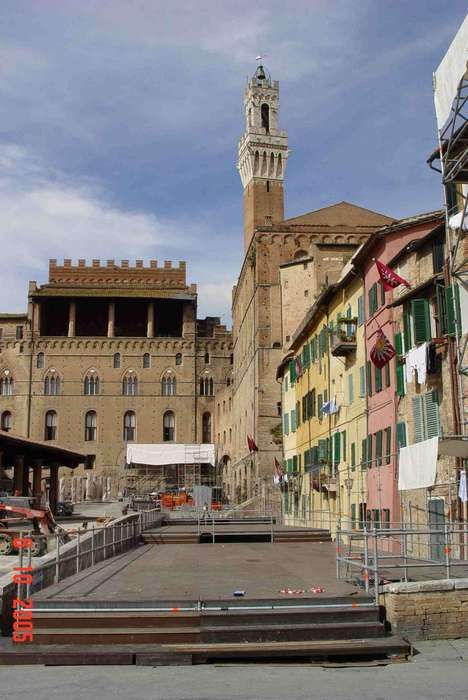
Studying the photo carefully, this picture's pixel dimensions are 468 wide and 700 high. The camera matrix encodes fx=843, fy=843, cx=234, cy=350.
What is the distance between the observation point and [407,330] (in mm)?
21688

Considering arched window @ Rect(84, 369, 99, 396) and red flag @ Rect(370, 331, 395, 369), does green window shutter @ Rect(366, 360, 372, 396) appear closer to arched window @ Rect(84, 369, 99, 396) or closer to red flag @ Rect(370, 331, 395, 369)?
red flag @ Rect(370, 331, 395, 369)

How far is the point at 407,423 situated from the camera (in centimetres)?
2186

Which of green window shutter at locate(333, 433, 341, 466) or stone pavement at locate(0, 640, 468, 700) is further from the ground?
green window shutter at locate(333, 433, 341, 466)

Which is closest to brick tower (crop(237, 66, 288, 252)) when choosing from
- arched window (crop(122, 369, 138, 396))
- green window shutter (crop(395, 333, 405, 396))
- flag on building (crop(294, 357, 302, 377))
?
arched window (crop(122, 369, 138, 396))

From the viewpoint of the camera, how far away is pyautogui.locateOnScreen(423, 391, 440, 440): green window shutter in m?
20.0

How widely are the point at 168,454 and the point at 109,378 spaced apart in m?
9.58

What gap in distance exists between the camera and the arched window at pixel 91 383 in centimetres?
7500

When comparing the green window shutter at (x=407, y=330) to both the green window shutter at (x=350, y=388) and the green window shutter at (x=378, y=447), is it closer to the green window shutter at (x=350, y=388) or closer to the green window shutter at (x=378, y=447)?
the green window shutter at (x=378, y=447)

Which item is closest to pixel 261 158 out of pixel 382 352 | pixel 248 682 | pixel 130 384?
pixel 130 384

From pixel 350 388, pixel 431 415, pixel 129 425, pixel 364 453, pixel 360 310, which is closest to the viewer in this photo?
pixel 431 415

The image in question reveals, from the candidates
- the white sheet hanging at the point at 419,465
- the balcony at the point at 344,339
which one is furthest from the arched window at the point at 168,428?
the white sheet hanging at the point at 419,465

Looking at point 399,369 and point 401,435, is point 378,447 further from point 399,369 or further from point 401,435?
point 399,369

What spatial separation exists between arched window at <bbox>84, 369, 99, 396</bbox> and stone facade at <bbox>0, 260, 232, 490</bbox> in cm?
→ 9

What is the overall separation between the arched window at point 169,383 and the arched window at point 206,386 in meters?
2.64
